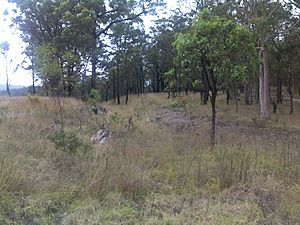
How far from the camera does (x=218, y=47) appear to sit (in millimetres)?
Result: 10250

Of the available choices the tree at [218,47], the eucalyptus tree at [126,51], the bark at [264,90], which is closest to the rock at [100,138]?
the tree at [218,47]

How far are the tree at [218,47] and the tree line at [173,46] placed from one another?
0.03 meters

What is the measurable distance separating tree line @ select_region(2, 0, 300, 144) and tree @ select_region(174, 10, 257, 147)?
3 centimetres

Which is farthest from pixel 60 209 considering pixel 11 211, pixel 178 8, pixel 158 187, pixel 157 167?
pixel 178 8

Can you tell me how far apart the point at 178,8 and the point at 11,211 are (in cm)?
2882

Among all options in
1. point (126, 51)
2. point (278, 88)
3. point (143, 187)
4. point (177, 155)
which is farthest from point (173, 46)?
point (126, 51)

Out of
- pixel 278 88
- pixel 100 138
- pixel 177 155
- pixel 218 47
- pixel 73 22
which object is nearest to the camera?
pixel 177 155

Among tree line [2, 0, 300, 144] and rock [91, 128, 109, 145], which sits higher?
tree line [2, 0, 300, 144]

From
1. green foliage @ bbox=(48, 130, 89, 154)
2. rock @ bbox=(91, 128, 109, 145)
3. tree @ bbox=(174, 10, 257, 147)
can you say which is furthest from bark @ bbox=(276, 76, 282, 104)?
green foliage @ bbox=(48, 130, 89, 154)

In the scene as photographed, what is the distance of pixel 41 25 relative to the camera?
31266 mm

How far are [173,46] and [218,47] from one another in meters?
2.13

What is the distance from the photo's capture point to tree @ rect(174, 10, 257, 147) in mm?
10172

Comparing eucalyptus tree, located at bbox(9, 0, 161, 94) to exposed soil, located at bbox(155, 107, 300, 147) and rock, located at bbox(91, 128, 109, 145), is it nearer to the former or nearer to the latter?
exposed soil, located at bbox(155, 107, 300, 147)

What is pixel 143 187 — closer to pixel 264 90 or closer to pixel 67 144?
pixel 67 144
